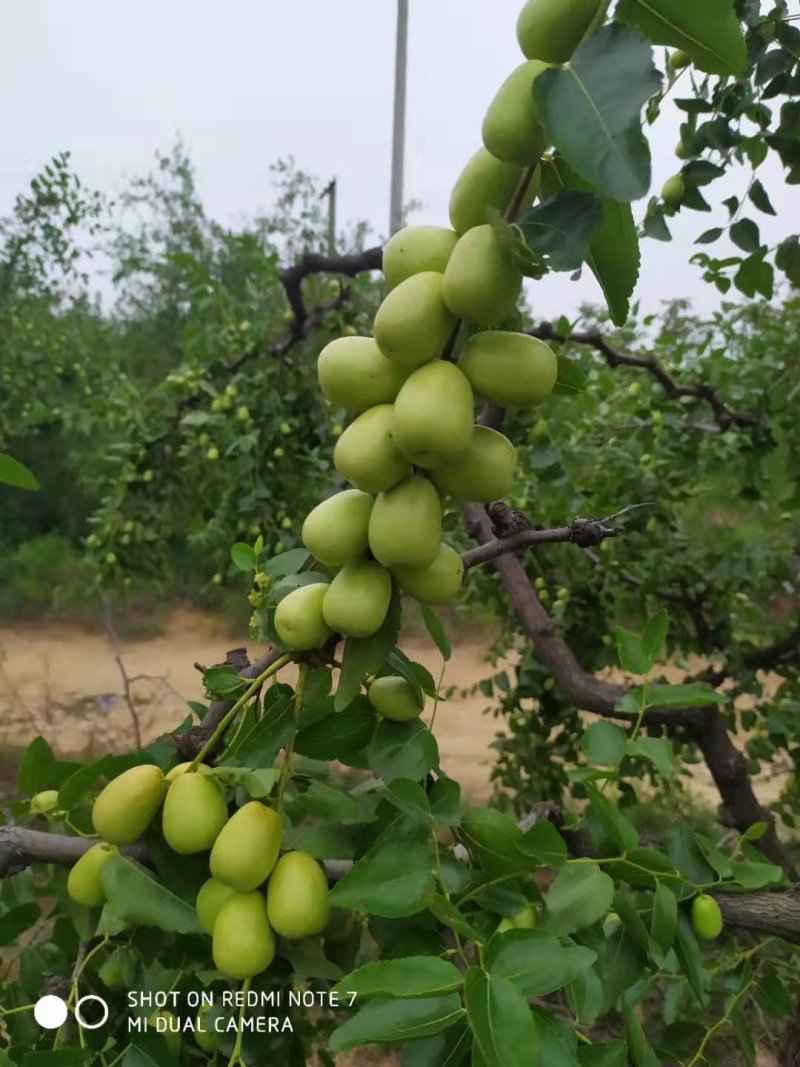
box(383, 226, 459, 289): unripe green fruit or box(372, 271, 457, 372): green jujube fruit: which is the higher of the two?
box(383, 226, 459, 289): unripe green fruit

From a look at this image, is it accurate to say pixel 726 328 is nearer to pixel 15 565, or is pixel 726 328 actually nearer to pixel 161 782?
pixel 161 782

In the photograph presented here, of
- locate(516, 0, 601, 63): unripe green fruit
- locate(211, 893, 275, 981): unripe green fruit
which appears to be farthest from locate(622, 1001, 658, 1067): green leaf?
locate(516, 0, 601, 63): unripe green fruit

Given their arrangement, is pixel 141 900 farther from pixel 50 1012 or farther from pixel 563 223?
pixel 563 223

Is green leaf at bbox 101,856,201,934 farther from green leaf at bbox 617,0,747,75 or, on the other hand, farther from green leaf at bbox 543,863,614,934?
green leaf at bbox 617,0,747,75

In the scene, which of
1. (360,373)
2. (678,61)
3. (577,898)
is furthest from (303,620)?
(678,61)

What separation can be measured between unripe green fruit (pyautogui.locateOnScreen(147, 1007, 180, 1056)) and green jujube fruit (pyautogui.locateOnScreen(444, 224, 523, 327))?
535mm

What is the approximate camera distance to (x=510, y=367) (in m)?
0.38

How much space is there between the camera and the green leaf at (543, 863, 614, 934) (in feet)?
1.57

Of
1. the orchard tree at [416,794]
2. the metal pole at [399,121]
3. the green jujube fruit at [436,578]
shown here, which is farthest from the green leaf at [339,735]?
the metal pole at [399,121]

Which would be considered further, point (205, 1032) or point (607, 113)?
point (205, 1032)

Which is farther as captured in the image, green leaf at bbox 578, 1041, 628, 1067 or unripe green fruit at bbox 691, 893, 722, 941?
unripe green fruit at bbox 691, 893, 722, 941

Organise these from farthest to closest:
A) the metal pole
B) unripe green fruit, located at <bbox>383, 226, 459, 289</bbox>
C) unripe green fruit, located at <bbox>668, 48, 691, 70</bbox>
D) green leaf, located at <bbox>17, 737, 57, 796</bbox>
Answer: the metal pole → unripe green fruit, located at <bbox>668, 48, 691, 70</bbox> → green leaf, located at <bbox>17, 737, 57, 796</bbox> → unripe green fruit, located at <bbox>383, 226, 459, 289</bbox>

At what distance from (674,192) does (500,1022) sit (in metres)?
0.99

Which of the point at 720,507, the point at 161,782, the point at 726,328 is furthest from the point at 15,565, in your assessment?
the point at 161,782
